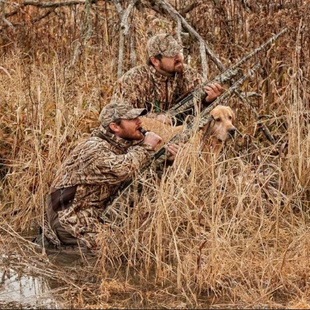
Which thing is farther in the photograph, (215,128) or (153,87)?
(153,87)

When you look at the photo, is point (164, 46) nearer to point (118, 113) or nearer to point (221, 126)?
point (221, 126)

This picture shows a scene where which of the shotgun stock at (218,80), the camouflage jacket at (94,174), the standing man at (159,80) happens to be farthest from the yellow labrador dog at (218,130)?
the camouflage jacket at (94,174)

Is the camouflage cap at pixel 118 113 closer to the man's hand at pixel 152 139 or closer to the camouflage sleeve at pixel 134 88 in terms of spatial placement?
the man's hand at pixel 152 139

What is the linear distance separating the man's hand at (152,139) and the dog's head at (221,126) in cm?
88

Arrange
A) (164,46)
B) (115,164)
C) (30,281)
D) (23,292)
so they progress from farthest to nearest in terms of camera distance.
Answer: (164,46) < (115,164) < (30,281) < (23,292)

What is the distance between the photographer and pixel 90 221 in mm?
6711

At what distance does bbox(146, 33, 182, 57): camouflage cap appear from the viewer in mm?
7934

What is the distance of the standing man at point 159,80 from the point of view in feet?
26.2

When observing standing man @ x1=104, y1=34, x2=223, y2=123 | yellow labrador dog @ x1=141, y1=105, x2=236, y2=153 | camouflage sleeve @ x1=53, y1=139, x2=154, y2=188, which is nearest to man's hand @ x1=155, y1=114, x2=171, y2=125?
yellow labrador dog @ x1=141, y1=105, x2=236, y2=153

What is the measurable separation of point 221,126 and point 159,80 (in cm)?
92

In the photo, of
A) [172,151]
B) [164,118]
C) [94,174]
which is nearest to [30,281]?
[94,174]

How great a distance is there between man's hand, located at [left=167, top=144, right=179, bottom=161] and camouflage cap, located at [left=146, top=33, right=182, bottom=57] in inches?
60.2

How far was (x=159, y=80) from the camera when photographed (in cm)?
813

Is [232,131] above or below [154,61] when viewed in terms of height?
below
